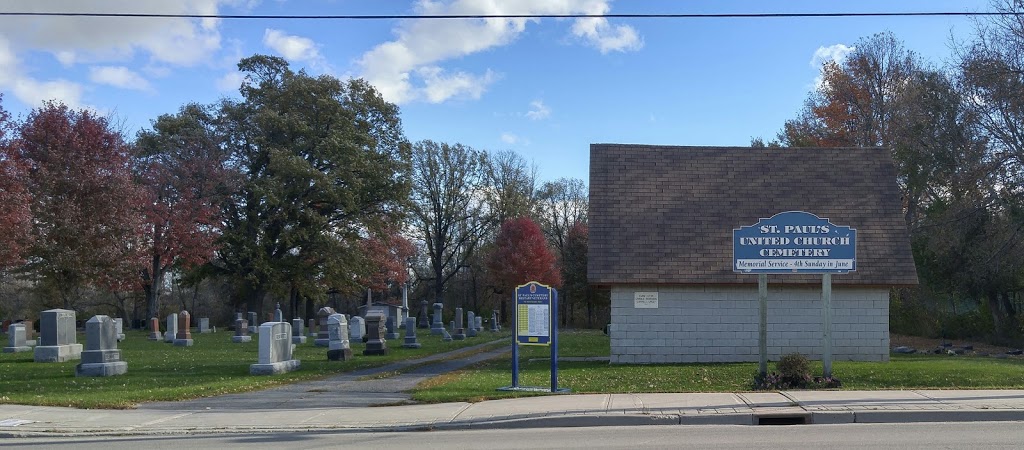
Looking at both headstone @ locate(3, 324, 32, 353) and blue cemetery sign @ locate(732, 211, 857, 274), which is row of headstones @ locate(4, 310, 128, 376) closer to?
Result: headstone @ locate(3, 324, 32, 353)

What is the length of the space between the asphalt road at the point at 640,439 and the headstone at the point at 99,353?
840cm

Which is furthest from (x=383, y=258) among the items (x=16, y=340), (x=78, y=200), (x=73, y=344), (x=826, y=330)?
(x=826, y=330)

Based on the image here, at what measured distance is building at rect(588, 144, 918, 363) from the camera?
2117 centimetres

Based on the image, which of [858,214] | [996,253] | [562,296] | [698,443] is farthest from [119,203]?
[562,296]

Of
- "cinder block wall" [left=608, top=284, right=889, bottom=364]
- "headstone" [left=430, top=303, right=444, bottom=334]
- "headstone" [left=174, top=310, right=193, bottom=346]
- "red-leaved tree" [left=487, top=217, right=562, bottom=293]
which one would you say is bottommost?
"headstone" [left=430, top=303, right=444, bottom=334]

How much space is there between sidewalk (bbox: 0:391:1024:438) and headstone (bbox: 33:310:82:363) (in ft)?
33.8

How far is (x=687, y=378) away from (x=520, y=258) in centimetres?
3985

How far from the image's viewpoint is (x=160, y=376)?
19.4 meters

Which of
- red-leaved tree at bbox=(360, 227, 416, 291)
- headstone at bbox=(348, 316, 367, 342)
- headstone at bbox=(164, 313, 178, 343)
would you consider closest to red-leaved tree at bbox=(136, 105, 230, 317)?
headstone at bbox=(164, 313, 178, 343)

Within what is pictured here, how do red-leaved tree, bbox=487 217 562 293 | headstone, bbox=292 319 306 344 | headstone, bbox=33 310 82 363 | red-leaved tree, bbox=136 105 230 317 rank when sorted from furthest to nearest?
red-leaved tree, bbox=487 217 562 293 < red-leaved tree, bbox=136 105 230 317 < headstone, bbox=292 319 306 344 < headstone, bbox=33 310 82 363

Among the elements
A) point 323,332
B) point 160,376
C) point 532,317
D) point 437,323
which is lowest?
point 437,323

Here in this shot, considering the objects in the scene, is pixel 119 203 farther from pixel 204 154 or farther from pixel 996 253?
pixel 996 253

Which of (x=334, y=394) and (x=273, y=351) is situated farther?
(x=273, y=351)

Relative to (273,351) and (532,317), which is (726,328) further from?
(273,351)
